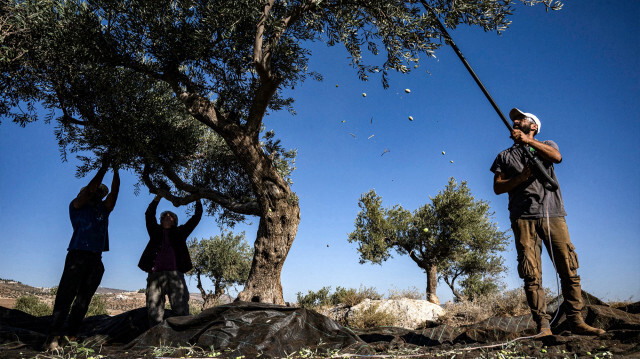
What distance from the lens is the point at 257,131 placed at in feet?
28.7

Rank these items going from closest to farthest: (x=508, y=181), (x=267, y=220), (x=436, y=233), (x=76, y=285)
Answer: (x=508, y=181) → (x=76, y=285) → (x=267, y=220) → (x=436, y=233)

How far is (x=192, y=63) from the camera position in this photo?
8.73 metres

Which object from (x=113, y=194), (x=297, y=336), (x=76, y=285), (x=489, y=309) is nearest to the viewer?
(x=297, y=336)

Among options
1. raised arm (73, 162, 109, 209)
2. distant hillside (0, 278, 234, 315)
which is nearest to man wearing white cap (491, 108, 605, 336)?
raised arm (73, 162, 109, 209)

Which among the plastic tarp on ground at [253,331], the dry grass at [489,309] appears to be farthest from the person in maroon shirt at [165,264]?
the dry grass at [489,309]

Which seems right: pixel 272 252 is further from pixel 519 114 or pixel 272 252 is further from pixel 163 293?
pixel 519 114

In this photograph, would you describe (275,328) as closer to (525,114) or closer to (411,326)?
(525,114)

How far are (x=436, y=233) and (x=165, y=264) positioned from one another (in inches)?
815

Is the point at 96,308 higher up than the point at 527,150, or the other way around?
the point at 527,150

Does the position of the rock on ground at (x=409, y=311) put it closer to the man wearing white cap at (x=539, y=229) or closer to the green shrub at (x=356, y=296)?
the green shrub at (x=356, y=296)

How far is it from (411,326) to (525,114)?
8.53 meters

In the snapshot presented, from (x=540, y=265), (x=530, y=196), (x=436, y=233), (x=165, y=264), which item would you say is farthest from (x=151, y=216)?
(x=436, y=233)

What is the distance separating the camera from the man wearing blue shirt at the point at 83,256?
20.6 ft

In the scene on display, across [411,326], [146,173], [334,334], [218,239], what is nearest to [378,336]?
[334,334]
